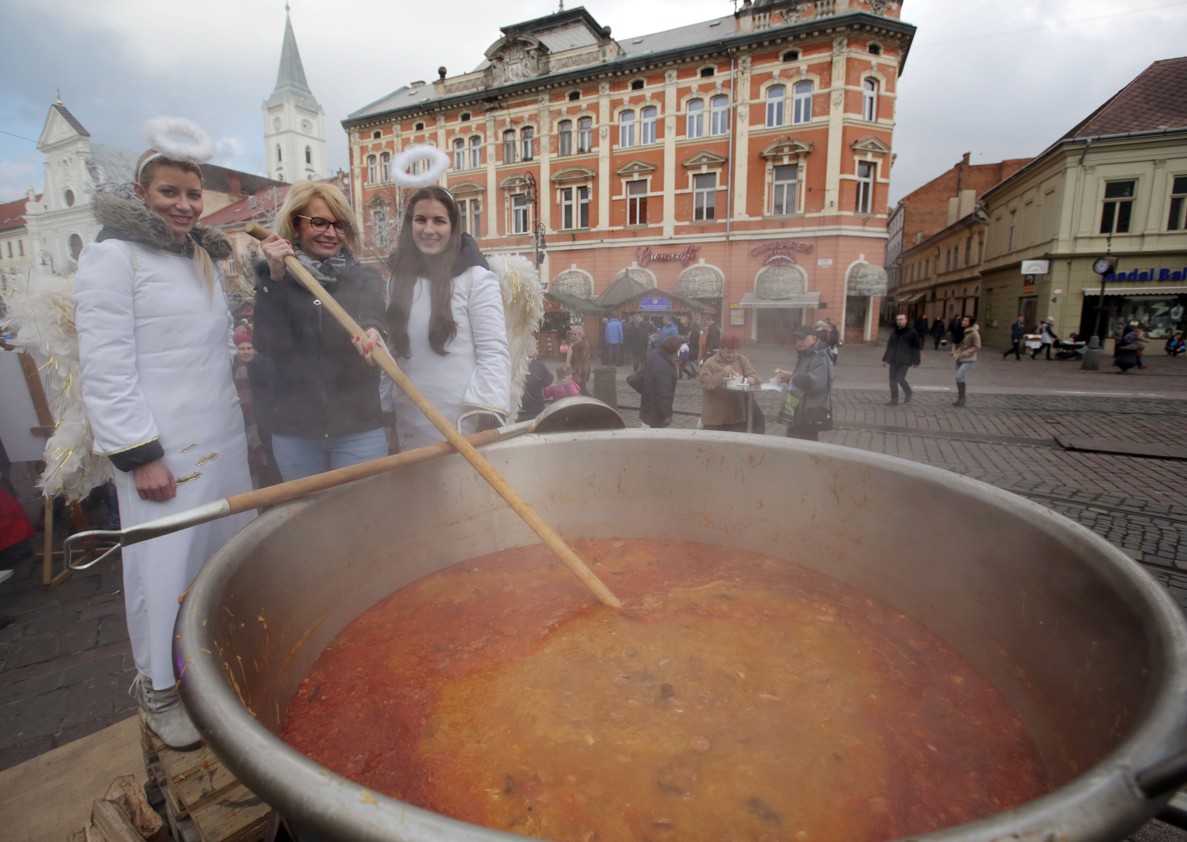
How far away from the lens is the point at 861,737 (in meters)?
1.17

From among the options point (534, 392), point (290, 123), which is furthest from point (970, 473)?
point (290, 123)

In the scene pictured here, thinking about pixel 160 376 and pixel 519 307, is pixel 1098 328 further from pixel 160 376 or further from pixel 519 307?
pixel 160 376

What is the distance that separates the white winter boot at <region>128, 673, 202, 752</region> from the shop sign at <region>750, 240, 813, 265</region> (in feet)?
76.9

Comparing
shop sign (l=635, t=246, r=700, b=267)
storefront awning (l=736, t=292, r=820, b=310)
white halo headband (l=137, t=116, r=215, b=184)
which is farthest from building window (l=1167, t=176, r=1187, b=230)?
white halo headband (l=137, t=116, r=215, b=184)

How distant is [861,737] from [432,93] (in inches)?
1348

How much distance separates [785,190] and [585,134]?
8.73 m

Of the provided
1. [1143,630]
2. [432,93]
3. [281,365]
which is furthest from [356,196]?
[1143,630]

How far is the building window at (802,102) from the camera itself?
69.5ft

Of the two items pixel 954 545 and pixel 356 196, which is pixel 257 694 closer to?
pixel 954 545

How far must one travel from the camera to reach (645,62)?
75.6ft

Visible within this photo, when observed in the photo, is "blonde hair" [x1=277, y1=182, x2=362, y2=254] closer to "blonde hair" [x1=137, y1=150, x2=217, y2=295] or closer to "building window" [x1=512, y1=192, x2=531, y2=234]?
"blonde hair" [x1=137, y1=150, x2=217, y2=295]

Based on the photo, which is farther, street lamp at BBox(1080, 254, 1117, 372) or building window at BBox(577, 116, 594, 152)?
building window at BBox(577, 116, 594, 152)

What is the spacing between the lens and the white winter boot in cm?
150

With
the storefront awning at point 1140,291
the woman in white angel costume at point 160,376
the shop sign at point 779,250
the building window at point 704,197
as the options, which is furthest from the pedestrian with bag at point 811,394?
the storefront awning at point 1140,291
